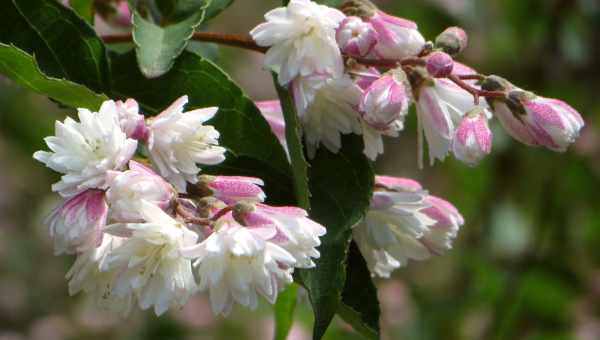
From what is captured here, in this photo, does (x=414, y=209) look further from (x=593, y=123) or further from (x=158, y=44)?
(x=593, y=123)

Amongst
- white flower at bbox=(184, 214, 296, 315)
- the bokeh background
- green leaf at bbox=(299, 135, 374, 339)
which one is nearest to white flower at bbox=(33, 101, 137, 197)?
white flower at bbox=(184, 214, 296, 315)

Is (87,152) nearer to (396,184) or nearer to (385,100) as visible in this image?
(385,100)

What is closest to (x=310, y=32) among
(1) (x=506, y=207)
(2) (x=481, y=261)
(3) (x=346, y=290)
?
(3) (x=346, y=290)

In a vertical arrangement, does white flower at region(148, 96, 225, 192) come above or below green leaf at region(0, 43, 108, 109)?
below

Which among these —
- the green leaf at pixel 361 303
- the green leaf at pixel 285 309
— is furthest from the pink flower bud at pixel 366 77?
the green leaf at pixel 285 309

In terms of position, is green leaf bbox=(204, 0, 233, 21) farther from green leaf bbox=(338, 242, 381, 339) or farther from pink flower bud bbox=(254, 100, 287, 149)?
green leaf bbox=(338, 242, 381, 339)

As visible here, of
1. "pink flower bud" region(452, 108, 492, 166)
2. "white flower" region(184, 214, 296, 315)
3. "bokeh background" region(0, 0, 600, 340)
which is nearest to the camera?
"white flower" region(184, 214, 296, 315)
